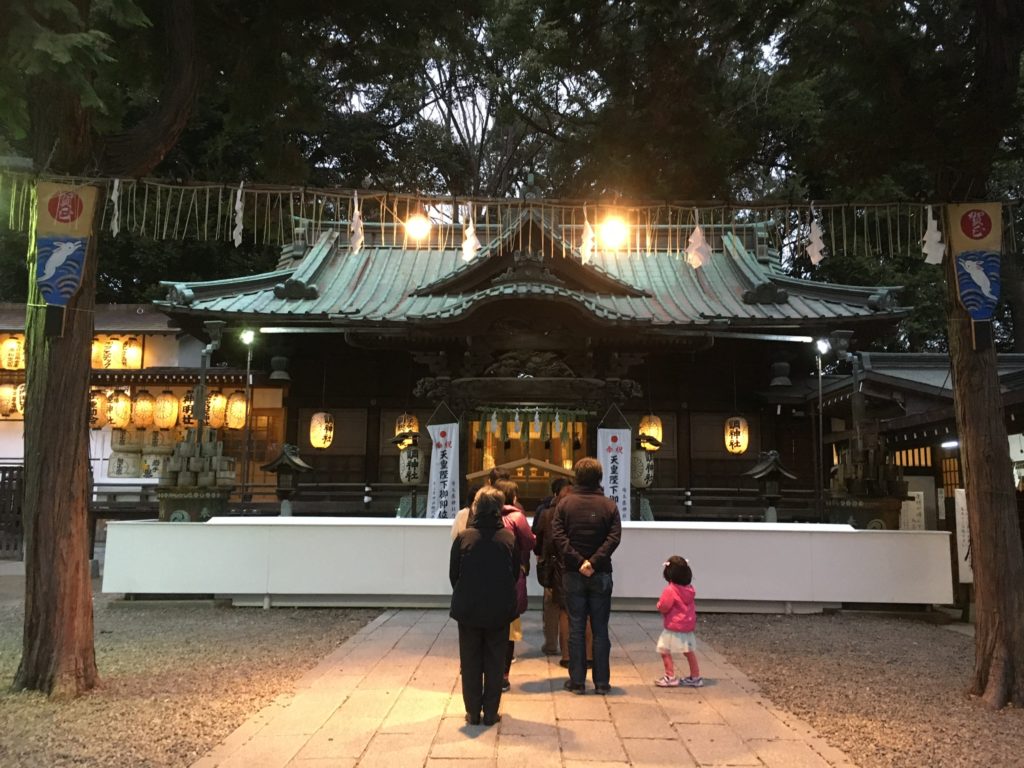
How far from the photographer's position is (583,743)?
4.50m

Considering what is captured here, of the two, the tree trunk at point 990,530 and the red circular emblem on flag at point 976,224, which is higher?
the red circular emblem on flag at point 976,224

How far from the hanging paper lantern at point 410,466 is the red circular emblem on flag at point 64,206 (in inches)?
340

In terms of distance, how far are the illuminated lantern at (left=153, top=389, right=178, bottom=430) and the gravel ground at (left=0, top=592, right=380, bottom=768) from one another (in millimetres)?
8361

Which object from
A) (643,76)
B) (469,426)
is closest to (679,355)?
(469,426)

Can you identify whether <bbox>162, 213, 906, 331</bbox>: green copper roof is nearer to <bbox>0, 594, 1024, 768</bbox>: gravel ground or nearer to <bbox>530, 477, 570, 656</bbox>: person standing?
<bbox>0, 594, 1024, 768</bbox>: gravel ground

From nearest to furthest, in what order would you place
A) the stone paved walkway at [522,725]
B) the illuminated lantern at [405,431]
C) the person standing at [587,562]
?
the stone paved walkway at [522,725] → the person standing at [587,562] → the illuminated lantern at [405,431]


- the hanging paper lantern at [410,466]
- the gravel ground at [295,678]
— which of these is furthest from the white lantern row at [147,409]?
the gravel ground at [295,678]

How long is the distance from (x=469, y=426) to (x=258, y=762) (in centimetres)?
1009

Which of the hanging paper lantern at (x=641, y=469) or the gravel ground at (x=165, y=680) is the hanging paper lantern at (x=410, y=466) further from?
the gravel ground at (x=165, y=680)

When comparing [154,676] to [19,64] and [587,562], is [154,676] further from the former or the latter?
[19,64]

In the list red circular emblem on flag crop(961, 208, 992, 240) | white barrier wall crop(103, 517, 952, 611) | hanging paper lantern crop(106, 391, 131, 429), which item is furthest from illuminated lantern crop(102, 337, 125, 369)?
red circular emblem on flag crop(961, 208, 992, 240)

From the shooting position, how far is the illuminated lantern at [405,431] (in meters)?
14.1

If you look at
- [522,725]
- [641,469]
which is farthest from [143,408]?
[522,725]

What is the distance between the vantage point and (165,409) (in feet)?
58.6
